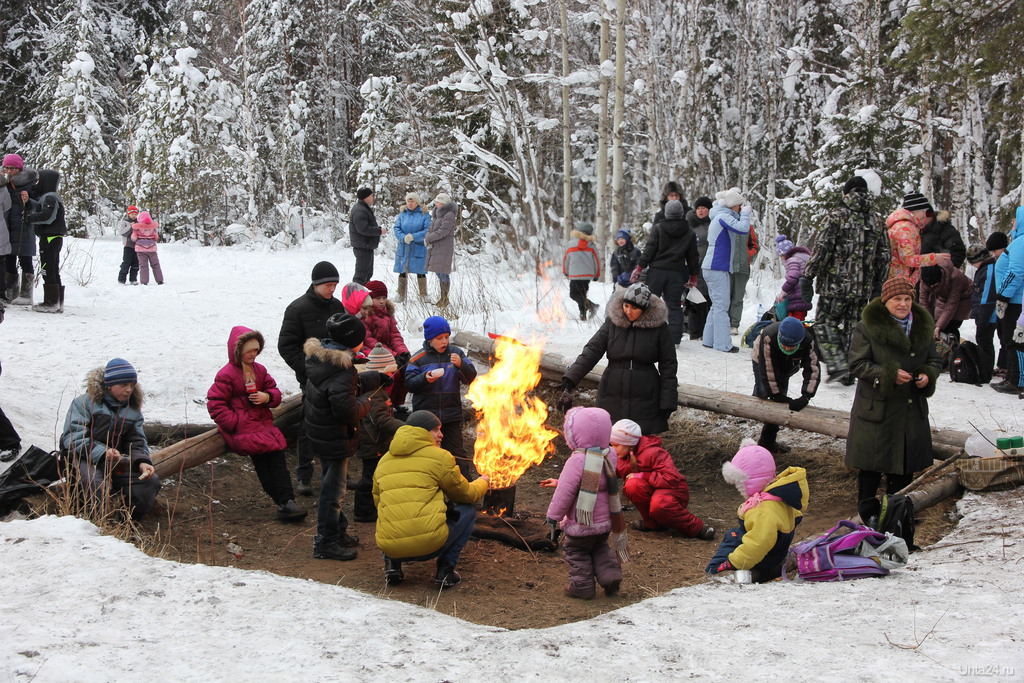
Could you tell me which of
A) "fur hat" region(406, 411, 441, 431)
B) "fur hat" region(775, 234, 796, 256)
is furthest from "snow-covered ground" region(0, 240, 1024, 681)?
"fur hat" region(775, 234, 796, 256)

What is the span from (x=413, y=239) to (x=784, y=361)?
8.26m

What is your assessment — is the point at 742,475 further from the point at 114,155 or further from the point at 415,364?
the point at 114,155

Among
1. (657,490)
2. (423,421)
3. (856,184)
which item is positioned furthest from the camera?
(856,184)

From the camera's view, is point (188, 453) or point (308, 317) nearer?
point (188, 453)

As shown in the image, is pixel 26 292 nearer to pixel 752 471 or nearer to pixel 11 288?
pixel 11 288

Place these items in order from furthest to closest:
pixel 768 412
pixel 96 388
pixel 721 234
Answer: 1. pixel 721 234
2. pixel 768 412
3. pixel 96 388

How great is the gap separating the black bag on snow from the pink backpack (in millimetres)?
5786

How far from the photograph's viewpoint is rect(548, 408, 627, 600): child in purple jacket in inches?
226

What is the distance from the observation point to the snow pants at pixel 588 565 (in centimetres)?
577

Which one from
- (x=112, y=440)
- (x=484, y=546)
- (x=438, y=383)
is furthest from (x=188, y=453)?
(x=484, y=546)

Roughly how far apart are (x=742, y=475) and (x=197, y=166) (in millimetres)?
25190

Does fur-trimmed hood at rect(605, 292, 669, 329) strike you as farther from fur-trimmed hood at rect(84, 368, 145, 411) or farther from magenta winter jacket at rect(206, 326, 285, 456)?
fur-trimmed hood at rect(84, 368, 145, 411)

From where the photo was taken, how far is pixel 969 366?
Result: 406 inches

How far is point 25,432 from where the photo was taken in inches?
299
